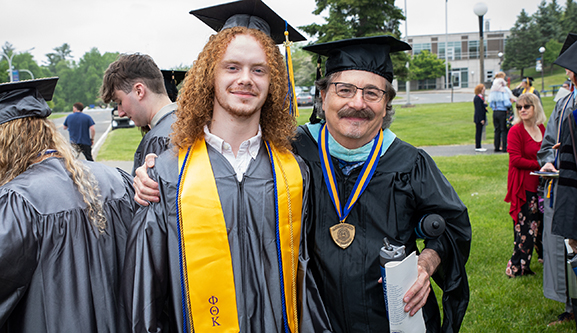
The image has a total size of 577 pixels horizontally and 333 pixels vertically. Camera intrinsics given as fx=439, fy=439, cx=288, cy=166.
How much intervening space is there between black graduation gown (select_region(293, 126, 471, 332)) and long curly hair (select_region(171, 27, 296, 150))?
0.25 meters

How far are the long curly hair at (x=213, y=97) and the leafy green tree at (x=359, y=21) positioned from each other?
759 inches

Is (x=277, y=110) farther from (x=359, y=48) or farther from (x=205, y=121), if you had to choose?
(x=359, y=48)

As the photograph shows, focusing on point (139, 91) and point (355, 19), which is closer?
point (139, 91)

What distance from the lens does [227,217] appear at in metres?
2.05

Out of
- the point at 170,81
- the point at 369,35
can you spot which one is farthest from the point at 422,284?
the point at 369,35

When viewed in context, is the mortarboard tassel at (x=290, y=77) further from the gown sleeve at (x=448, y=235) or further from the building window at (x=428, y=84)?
the building window at (x=428, y=84)

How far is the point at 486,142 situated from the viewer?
1372cm

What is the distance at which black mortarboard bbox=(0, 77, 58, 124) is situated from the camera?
2172mm

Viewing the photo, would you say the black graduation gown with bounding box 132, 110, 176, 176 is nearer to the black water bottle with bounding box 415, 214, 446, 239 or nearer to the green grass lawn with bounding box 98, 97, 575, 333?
the black water bottle with bounding box 415, 214, 446, 239

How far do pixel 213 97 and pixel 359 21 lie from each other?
70.3 ft

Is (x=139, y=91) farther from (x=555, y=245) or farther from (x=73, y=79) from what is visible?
(x=73, y=79)

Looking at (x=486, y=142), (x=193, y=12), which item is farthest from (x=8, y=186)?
(x=486, y=142)

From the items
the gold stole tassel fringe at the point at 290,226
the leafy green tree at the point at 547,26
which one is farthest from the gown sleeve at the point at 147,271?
the leafy green tree at the point at 547,26

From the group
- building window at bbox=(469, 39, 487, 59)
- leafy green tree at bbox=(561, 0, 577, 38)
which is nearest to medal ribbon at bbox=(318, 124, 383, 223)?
leafy green tree at bbox=(561, 0, 577, 38)
